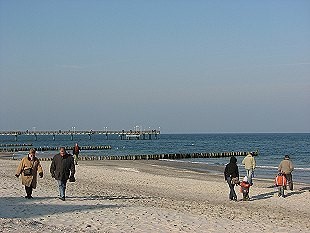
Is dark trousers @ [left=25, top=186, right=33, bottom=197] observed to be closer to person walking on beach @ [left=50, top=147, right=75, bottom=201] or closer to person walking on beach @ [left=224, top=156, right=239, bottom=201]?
person walking on beach @ [left=50, top=147, right=75, bottom=201]

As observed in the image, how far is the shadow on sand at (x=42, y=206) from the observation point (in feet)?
41.0

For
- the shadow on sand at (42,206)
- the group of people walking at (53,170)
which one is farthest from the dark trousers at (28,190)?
the shadow on sand at (42,206)

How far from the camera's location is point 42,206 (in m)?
13.7

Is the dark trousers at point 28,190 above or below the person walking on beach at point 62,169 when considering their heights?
below

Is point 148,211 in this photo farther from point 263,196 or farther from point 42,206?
point 263,196

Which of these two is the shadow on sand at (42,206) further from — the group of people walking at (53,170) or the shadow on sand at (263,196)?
the shadow on sand at (263,196)

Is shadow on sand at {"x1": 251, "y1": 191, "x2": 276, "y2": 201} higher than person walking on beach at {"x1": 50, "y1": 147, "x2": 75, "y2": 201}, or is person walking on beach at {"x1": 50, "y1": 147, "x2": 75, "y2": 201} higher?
person walking on beach at {"x1": 50, "y1": 147, "x2": 75, "y2": 201}

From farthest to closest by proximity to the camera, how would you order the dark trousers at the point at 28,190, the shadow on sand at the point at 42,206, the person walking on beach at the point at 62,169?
the dark trousers at the point at 28,190, the person walking on beach at the point at 62,169, the shadow on sand at the point at 42,206

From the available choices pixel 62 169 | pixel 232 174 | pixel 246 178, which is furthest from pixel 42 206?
pixel 246 178

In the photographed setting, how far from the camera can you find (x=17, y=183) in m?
19.9

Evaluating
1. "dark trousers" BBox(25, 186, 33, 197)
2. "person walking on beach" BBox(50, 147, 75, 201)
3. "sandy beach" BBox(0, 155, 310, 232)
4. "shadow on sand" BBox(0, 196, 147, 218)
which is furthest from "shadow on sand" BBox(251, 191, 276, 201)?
"dark trousers" BBox(25, 186, 33, 197)

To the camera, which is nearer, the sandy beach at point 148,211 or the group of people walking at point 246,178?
the sandy beach at point 148,211

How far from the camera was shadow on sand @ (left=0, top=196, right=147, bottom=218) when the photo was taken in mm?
12500

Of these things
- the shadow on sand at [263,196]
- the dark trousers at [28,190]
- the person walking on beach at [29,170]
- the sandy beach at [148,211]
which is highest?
the person walking on beach at [29,170]
